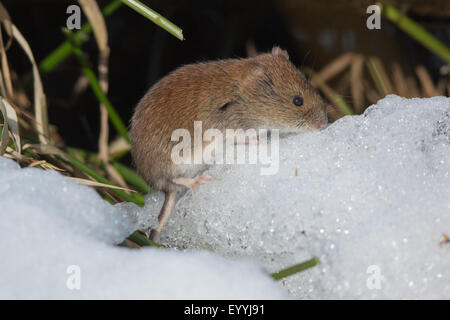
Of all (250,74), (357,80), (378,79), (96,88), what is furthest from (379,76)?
(96,88)

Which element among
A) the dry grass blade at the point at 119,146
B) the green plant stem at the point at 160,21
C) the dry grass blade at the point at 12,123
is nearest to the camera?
the green plant stem at the point at 160,21

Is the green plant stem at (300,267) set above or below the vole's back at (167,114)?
below

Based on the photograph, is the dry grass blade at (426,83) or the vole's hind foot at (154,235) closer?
the vole's hind foot at (154,235)

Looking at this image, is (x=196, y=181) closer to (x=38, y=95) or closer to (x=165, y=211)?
(x=165, y=211)

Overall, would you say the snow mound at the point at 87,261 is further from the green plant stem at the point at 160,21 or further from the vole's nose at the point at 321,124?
the vole's nose at the point at 321,124

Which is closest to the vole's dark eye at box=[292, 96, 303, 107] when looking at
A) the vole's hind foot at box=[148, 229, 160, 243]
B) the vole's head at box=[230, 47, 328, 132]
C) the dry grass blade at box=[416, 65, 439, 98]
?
the vole's head at box=[230, 47, 328, 132]

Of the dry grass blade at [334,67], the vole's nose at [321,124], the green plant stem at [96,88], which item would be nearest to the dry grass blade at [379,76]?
the dry grass blade at [334,67]

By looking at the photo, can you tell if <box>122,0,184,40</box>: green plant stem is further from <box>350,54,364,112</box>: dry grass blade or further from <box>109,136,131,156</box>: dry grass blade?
<box>350,54,364,112</box>: dry grass blade
